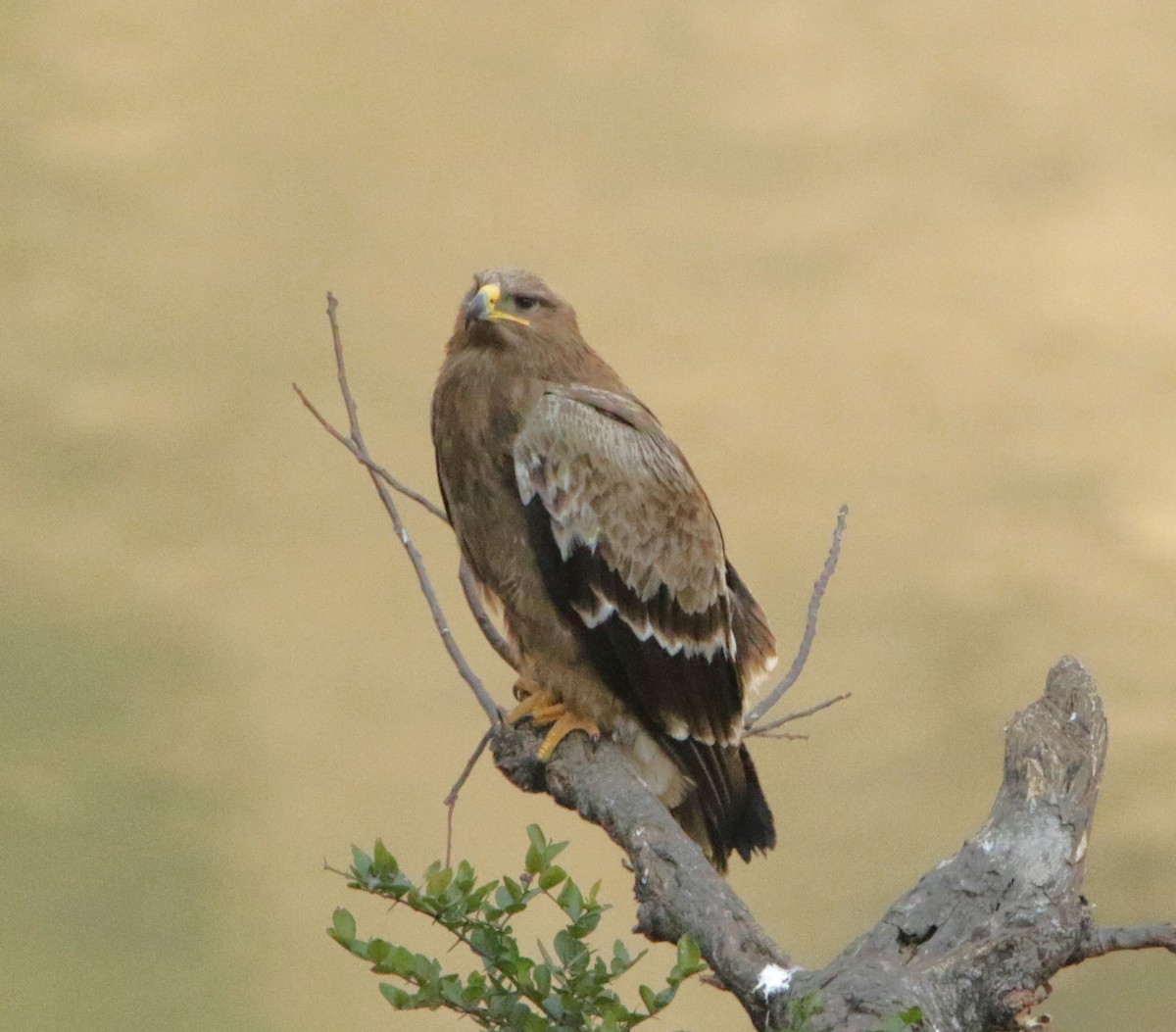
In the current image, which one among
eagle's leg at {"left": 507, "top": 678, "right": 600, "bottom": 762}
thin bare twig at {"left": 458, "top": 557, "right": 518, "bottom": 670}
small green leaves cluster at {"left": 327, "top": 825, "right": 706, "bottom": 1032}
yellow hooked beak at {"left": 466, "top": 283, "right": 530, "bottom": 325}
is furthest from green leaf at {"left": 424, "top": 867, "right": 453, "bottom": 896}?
yellow hooked beak at {"left": 466, "top": 283, "right": 530, "bottom": 325}

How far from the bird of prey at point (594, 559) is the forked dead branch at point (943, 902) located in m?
0.20

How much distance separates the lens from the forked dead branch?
132 inches

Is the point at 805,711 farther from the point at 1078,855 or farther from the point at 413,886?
the point at 413,886

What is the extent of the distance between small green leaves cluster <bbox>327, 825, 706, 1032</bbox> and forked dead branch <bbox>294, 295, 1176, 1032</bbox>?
1.31ft

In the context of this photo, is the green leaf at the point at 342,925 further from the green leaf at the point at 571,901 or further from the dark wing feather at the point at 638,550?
the dark wing feather at the point at 638,550

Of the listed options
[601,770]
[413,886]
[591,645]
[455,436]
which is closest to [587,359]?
[455,436]

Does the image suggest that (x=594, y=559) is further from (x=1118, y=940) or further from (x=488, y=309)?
(x=1118, y=940)

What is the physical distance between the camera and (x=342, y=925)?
3111mm

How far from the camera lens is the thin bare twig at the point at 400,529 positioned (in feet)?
14.9

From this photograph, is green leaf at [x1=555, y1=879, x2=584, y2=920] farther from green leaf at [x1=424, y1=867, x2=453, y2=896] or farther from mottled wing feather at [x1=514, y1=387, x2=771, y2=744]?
mottled wing feather at [x1=514, y1=387, x2=771, y2=744]

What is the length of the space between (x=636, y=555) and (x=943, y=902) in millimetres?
Answer: 1536

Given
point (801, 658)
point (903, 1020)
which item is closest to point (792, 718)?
point (801, 658)

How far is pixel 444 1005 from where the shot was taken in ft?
10.2

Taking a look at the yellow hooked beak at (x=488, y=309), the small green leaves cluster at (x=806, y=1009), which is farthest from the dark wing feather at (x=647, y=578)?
the small green leaves cluster at (x=806, y=1009)
